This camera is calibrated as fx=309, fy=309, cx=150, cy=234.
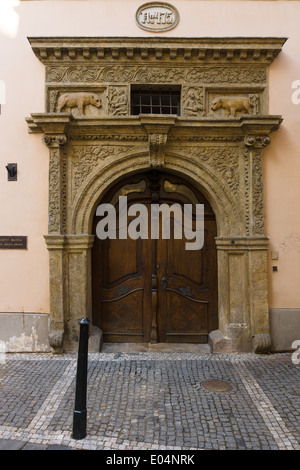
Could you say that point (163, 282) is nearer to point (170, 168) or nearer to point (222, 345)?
point (222, 345)

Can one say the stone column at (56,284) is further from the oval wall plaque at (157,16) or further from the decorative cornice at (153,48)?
the oval wall plaque at (157,16)

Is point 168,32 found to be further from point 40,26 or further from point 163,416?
point 163,416

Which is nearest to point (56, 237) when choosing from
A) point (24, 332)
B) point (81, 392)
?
point (24, 332)

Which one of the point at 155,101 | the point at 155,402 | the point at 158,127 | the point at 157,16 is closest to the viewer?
the point at 155,402

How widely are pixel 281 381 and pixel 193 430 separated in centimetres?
171

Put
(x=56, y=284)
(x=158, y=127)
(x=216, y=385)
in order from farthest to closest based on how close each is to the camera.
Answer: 1. (x=56, y=284)
2. (x=158, y=127)
3. (x=216, y=385)

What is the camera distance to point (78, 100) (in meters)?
5.32

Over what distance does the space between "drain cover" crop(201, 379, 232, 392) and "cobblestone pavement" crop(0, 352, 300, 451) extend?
0.04m

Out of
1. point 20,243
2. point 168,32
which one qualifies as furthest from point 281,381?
point 168,32

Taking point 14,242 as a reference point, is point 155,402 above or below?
below

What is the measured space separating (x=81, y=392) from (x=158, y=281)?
9.23ft

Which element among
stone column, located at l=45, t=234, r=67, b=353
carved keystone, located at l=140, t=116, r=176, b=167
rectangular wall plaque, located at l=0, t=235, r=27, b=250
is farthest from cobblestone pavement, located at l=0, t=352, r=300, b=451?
carved keystone, located at l=140, t=116, r=176, b=167

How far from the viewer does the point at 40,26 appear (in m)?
5.36
